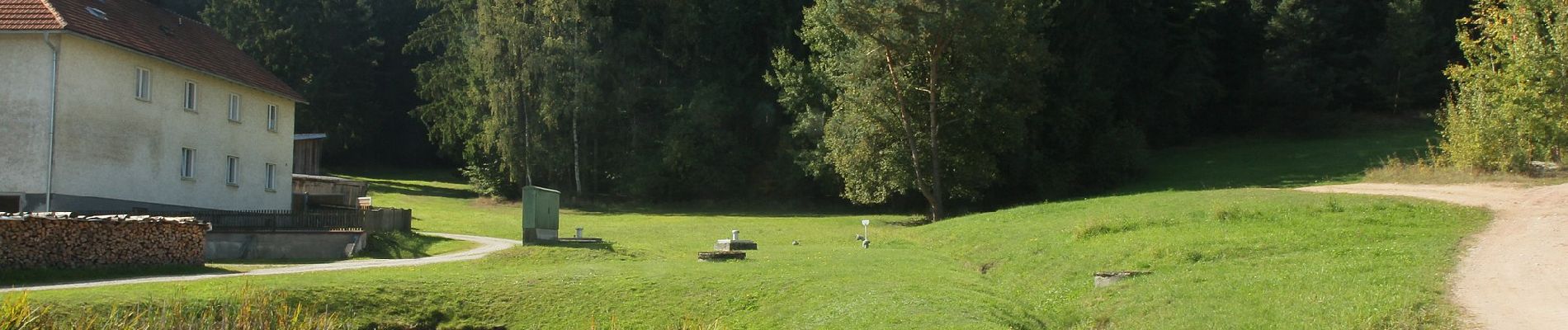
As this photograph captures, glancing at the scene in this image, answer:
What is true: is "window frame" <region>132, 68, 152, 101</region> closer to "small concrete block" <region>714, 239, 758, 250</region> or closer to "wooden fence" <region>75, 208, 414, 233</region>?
"wooden fence" <region>75, 208, 414, 233</region>

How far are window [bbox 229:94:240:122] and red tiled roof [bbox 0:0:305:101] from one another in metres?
0.81

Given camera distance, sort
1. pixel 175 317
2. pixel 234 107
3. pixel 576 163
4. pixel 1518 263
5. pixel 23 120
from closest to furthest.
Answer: pixel 175 317 → pixel 1518 263 → pixel 23 120 → pixel 234 107 → pixel 576 163

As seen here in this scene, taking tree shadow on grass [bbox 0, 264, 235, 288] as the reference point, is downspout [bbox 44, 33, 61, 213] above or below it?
above

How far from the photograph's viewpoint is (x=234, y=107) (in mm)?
41562

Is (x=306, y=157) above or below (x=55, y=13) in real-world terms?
below

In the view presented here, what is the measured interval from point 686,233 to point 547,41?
22.8 metres

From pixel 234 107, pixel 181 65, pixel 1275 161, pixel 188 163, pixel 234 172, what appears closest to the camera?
pixel 181 65

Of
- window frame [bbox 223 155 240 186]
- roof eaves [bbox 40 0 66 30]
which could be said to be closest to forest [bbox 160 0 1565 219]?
window frame [bbox 223 155 240 186]

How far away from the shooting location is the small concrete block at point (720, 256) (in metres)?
26.9

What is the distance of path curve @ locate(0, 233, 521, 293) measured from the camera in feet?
67.5

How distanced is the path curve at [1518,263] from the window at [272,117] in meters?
40.6

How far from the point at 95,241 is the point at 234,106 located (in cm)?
1904

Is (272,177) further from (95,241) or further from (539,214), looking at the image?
(95,241)

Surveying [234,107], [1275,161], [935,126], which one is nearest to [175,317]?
[234,107]
